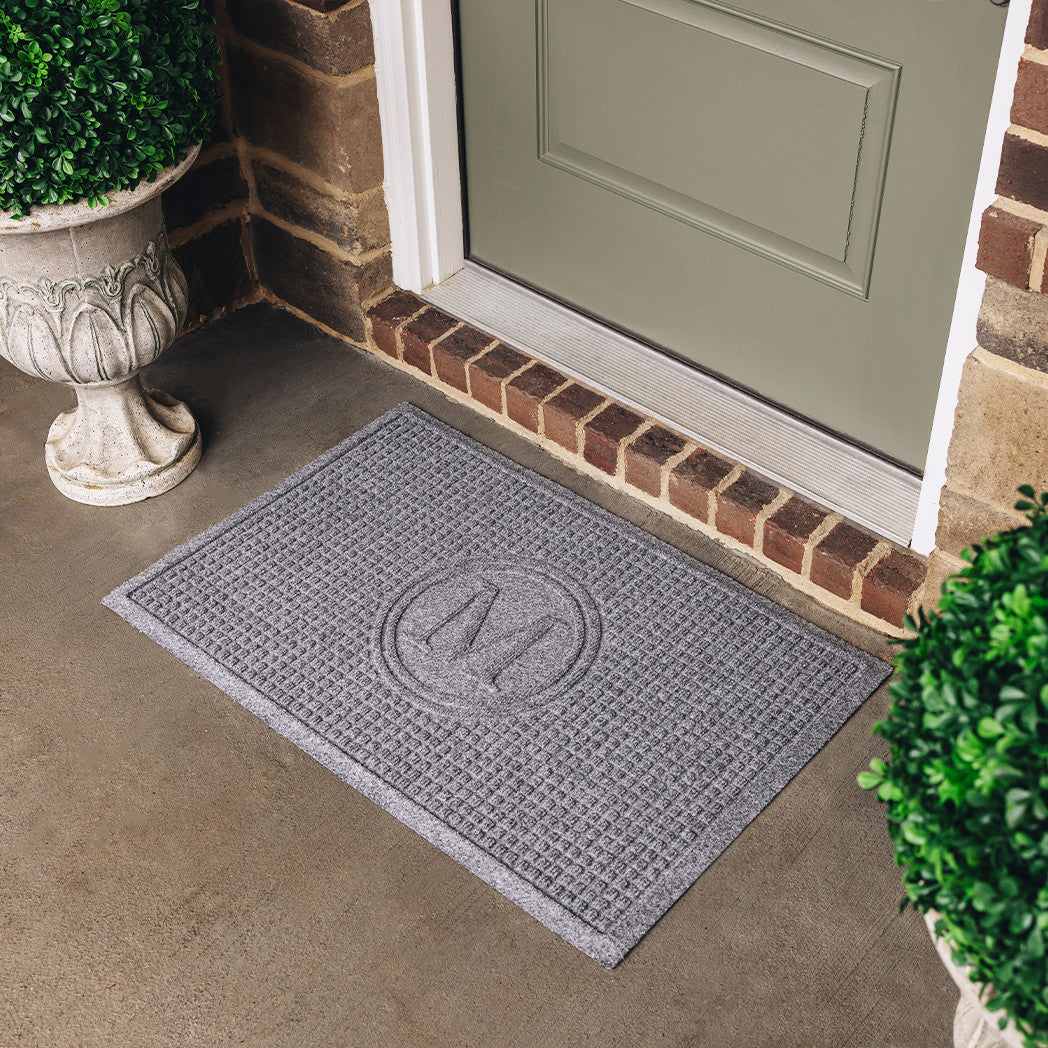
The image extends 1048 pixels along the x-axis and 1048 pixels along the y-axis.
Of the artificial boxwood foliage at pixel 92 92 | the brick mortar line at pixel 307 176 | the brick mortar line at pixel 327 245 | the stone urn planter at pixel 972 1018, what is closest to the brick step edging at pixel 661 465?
the brick mortar line at pixel 327 245

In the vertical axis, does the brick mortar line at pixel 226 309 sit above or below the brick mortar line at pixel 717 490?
below

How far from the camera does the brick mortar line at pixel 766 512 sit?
2332 millimetres

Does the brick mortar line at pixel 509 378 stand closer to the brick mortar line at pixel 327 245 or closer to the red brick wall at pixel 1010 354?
the brick mortar line at pixel 327 245

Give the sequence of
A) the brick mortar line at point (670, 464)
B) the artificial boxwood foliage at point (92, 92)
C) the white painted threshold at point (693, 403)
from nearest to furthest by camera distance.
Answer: the artificial boxwood foliage at point (92, 92) < the white painted threshold at point (693, 403) < the brick mortar line at point (670, 464)

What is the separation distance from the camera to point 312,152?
8.89 feet

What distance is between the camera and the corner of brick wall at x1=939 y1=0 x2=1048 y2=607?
166 cm

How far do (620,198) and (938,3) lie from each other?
749 millimetres

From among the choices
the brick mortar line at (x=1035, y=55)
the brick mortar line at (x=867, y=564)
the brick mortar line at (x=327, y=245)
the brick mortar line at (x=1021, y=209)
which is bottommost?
the brick mortar line at (x=867, y=564)

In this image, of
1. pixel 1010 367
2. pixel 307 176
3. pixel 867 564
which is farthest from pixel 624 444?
pixel 307 176

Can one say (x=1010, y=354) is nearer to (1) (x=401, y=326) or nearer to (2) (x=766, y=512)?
(2) (x=766, y=512)

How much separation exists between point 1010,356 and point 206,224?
70.8 inches

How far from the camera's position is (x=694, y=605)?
91.0 inches

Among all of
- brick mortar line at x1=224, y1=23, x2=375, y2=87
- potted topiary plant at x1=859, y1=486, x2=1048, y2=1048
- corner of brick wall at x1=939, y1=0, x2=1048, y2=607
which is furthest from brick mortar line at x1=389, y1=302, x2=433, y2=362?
potted topiary plant at x1=859, y1=486, x2=1048, y2=1048

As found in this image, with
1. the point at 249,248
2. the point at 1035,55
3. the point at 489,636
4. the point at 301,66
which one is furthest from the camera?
the point at 249,248
